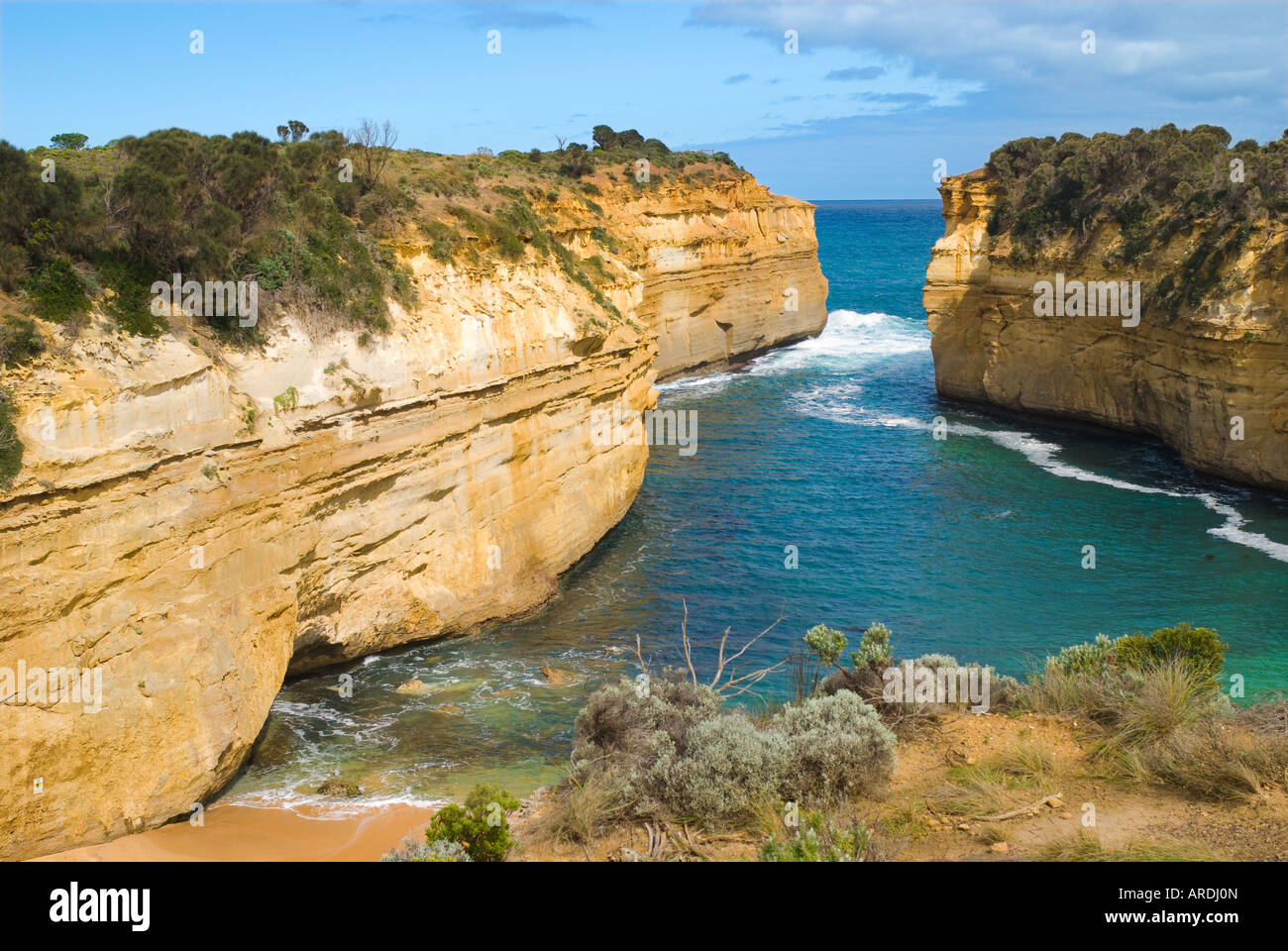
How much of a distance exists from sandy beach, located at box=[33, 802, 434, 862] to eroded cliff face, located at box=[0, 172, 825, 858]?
46 cm

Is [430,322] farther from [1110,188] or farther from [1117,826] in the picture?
[1110,188]

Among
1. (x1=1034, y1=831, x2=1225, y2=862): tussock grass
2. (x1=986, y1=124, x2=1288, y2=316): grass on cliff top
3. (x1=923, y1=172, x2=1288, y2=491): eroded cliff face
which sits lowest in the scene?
(x1=1034, y1=831, x2=1225, y2=862): tussock grass

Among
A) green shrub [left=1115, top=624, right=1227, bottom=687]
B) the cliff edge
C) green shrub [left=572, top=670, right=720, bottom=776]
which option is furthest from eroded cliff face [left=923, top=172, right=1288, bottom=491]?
green shrub [left=572, top=670, right=720, bottom=776]

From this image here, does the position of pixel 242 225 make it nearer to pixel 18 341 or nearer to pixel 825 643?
pixel 18 341

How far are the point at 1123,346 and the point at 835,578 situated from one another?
18.3 meters

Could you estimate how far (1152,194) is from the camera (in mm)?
36312

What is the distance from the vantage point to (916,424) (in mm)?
40562

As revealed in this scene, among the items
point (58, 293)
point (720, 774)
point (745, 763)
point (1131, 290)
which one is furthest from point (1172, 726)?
point (1131, 290)

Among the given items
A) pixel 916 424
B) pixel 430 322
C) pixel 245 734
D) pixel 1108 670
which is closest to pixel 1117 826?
pixel 1108 670

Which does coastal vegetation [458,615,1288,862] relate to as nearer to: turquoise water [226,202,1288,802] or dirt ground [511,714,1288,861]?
dirt ground [511,714,1288,861]

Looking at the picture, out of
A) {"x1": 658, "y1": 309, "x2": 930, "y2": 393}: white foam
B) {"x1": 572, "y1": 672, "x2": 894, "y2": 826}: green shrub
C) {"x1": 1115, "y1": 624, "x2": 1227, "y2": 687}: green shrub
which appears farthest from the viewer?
{"x1": 658, "y1": 309, "x2": 930, "y2": 393}: white foam

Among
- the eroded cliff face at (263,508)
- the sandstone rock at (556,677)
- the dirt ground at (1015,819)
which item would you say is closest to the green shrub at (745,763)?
the dirt ground at (1015,819)

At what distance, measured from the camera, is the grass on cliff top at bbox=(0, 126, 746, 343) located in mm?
14117

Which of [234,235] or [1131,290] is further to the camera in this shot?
[1131,290]
